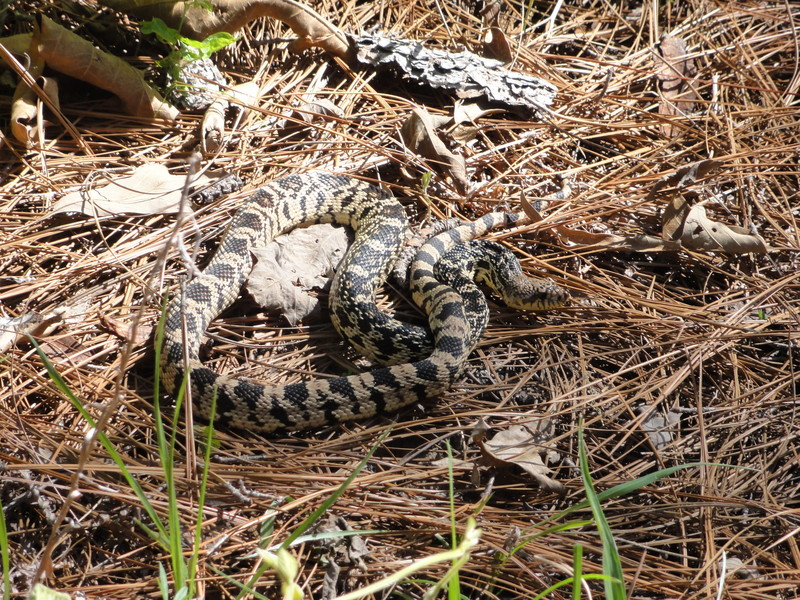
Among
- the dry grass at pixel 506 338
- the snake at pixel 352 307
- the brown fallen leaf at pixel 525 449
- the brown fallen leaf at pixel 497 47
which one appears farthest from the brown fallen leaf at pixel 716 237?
the brown fallen leaf at pixel 497 47

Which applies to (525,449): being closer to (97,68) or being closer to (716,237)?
(716,237)

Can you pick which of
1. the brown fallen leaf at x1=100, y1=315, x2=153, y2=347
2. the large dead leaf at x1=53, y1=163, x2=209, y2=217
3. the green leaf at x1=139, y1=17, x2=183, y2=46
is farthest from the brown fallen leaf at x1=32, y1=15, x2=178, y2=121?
the brown fallen leaf at x1=100, y1=315, x2=153, y2=347

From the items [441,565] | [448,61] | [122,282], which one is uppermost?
[448,61]

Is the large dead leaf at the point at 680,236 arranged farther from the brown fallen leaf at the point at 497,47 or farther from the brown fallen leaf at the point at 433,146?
the brown fallen leaf at the point at 497,47

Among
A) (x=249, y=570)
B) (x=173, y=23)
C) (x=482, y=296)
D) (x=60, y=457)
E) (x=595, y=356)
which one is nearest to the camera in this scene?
(x=249, y=570)

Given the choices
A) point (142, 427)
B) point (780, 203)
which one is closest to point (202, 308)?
point (142, 427)

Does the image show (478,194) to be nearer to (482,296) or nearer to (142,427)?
(482,296)

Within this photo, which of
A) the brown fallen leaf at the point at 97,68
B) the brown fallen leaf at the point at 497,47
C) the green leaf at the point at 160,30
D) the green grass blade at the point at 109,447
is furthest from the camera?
the brown fallen leaf at the point at 497,47

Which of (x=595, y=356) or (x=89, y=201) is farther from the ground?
(x=89, y=201)
